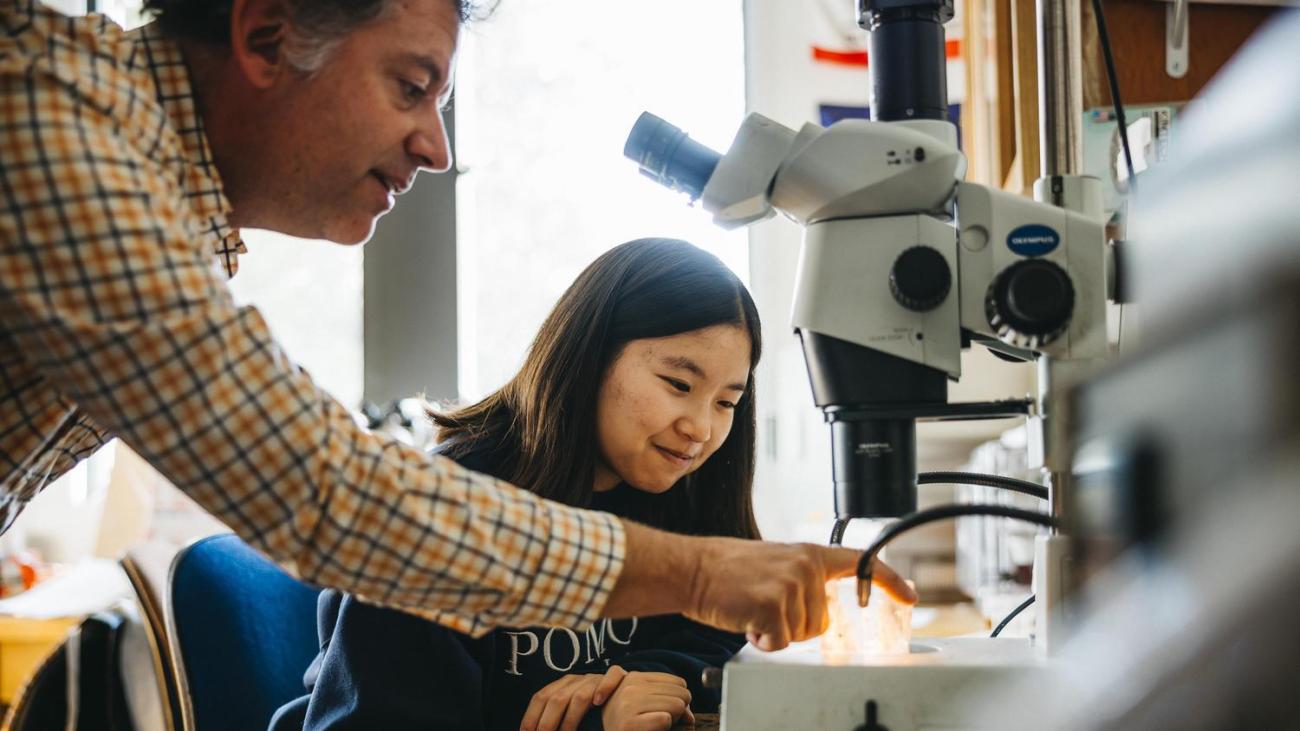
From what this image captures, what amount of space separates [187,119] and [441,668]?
574mm

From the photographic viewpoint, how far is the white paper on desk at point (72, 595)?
229 cm

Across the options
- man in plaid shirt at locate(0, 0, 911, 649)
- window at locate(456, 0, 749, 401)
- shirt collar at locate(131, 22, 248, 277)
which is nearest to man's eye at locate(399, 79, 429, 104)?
man in plaid shirt at locate(0, 0, 911, 649)

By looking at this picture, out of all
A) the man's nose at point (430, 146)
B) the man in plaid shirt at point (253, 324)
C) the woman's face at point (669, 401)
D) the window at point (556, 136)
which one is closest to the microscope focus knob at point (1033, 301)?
the man in plaid shirt at point (253, 324)

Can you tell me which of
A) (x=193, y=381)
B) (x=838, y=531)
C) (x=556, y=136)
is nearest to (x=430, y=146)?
(x=193, y=381)

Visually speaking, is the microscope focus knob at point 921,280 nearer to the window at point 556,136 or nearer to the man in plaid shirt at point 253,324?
the man in plaid shirt at point 253,324

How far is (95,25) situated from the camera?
29.0 inches

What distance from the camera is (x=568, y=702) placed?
1056 millimetres

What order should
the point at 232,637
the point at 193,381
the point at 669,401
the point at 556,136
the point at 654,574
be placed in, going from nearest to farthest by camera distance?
the point at 193,381, the point at 654,574, the point at 232,637, the point at 669,401, the point at 556,136

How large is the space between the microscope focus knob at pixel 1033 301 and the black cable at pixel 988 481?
22cm

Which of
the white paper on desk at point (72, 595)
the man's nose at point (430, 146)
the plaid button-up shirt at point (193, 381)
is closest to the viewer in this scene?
the plaid button-up shirt at point (193, 381)

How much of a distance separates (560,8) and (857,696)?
2739 mm

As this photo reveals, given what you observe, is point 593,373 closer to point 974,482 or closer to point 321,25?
point 974,482

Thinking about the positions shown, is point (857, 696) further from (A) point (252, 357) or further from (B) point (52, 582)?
(B) point (52, 582)

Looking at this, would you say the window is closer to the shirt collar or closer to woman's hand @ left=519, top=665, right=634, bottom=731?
woman's hand @ left=519, top=665, right=634, bottom=731
